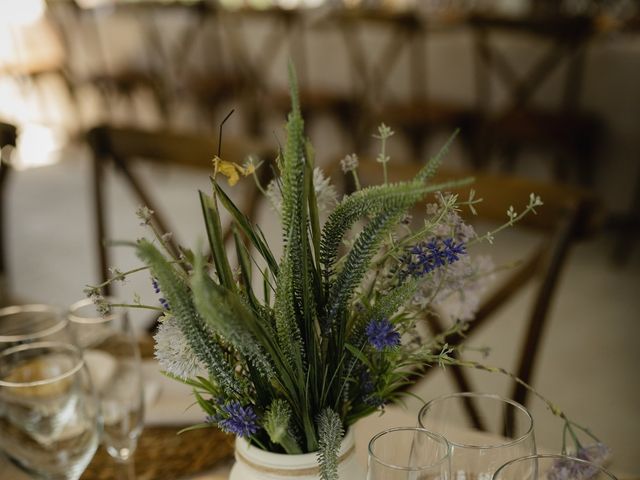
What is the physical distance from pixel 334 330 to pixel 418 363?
0.09 metres

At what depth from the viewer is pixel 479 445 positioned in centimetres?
62

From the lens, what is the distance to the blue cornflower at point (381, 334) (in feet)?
1.90

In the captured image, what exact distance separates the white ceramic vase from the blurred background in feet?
3.12

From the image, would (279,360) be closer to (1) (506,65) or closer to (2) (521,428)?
(2) (521,428)

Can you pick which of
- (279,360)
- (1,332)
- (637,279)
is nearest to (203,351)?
(279,360)

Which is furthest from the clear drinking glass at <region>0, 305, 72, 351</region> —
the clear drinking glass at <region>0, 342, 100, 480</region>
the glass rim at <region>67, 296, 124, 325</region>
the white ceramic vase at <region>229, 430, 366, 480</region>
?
the white ceramic vase at <region>229, 430, 366, 480</region>

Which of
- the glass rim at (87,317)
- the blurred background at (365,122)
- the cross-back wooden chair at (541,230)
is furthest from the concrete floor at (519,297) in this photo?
the glass rim at (87,317)

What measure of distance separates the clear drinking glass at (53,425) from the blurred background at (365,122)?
34.2 inches

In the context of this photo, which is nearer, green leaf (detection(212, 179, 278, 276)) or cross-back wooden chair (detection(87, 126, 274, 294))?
green leaf (detection(212, 179, 278, 276))

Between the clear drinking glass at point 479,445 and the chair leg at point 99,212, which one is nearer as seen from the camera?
the clear drinking glass at point 479,445

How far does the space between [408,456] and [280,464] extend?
107 millimetres

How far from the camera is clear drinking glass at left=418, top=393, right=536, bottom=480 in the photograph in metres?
0.59

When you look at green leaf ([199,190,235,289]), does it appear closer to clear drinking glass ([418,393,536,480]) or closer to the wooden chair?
clear drinking glass ([418,393,536,480])

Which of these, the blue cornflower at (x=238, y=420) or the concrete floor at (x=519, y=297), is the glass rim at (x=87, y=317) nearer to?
the blue cornflower at (x=238, y=420)
